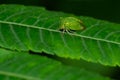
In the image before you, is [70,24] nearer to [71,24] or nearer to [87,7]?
[71,24]

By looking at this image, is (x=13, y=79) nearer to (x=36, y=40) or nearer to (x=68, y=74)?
(x=68, y=74)

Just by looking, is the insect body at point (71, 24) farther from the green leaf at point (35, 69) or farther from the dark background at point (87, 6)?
the dark background at point (87, 6)

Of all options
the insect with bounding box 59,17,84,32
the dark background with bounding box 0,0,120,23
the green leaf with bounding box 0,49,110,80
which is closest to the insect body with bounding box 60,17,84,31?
the insect with bounding box 59,17,84,32

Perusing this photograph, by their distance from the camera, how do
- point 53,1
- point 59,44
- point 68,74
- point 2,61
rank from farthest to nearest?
point 53,1
point 59,44
point 2,61
point 68,74

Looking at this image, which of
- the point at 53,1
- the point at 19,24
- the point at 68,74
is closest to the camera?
the point at 68,74

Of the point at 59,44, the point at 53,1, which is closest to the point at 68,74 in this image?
the point at 59,44
